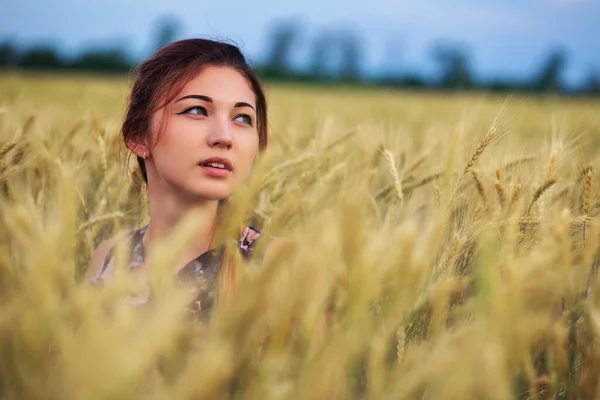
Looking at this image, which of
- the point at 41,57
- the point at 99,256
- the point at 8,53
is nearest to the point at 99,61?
the point at 41,57

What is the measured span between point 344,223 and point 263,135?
1.02m

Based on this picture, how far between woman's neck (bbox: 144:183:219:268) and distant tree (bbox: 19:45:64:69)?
38.7 meters

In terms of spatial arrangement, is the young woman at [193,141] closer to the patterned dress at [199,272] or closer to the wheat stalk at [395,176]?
the patterned dress at [199,272]

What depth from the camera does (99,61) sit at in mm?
38188

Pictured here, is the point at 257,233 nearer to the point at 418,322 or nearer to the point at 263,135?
the point at 263,135

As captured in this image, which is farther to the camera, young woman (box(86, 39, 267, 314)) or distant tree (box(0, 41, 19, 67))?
distant tree (box(0, 41, 19, 67))

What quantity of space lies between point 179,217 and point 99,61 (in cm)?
4061

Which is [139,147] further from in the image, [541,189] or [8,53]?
[8,53]

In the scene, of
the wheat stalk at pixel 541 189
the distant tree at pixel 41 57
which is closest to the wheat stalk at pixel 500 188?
the wheat stalk at pixel 541 189

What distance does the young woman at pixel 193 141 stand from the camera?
1.16 m

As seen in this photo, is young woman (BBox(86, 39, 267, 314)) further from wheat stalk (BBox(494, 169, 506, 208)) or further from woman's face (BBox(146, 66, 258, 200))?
wheat stalk (BBox(494, 169, 506, 208))

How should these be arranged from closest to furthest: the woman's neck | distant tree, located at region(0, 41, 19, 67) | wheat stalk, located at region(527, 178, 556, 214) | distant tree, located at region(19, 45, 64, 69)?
wheat stalk, located at region(527, 178, 556, 214)
the woman's neck
distant tree, located at region(0, 41, 19, 67)
distant tree, located at region(19, 45, 64, 69)

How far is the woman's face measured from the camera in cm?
116

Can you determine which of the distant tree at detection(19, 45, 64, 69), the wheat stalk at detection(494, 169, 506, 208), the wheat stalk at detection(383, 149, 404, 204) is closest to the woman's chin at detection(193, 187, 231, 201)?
the wheat stalk at detection(383, 149, 404, 204)
